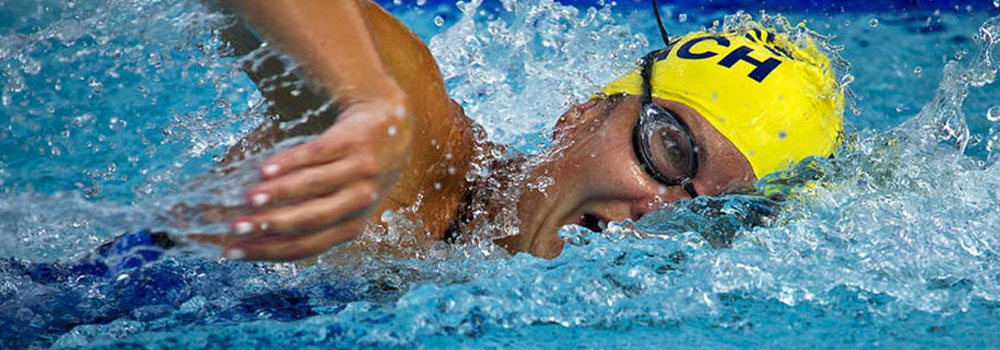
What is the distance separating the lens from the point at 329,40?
98cm

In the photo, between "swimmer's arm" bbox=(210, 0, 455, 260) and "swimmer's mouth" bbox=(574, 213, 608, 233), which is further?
"swimmer's mouth" bbox=(574, 213, 608, 233)

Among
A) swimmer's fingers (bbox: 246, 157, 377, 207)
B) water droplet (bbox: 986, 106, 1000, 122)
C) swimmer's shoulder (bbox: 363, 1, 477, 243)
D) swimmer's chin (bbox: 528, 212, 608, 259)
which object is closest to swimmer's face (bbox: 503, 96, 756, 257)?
swimmer's chin (bbox: 528, 212, 608, 259)

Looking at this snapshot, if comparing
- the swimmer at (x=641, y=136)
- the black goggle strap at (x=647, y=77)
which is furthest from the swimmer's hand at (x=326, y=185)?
the black goggle strap at (x=647, y=77)

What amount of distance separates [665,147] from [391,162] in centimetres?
94

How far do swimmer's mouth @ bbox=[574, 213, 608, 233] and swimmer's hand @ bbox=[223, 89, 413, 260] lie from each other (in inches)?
33.0

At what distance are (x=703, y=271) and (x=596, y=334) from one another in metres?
0.23

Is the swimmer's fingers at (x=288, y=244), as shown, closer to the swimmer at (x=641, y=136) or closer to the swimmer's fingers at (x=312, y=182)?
the swimmer's fingers at (x=312, y=182)

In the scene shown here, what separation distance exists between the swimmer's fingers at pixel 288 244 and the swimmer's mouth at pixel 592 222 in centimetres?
86

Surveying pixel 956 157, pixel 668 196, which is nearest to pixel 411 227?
pixel 668 196

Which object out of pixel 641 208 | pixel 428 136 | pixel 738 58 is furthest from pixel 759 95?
pixel 428 136

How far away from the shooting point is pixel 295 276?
5.22 feet

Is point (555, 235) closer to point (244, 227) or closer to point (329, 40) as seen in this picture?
point (329, 40)

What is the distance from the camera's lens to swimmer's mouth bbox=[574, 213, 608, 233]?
173cm

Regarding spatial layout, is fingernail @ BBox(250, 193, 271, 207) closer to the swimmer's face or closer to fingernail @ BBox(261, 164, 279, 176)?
fingernail @ BBox(261, 164, 279, 176)
